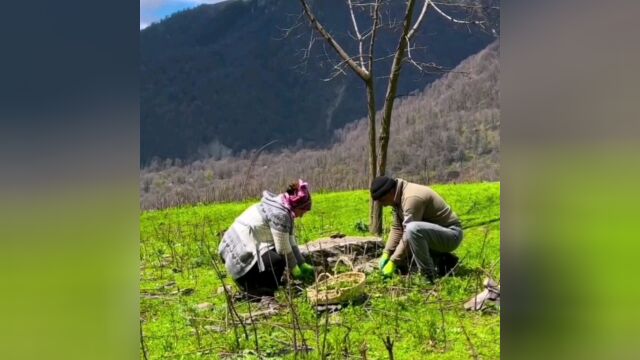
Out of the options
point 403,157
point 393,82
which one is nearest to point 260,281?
point 393,82

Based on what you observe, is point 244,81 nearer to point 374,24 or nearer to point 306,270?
point 374,24

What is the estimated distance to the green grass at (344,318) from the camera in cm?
415

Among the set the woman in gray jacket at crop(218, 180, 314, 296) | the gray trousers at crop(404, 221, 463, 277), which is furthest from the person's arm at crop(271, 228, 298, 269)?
the gray trousers at crop(404, 221, 463, 277)

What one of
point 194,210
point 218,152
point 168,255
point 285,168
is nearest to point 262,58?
point 218,152

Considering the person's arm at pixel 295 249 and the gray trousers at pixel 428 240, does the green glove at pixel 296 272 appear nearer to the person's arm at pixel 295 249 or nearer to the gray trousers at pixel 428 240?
the person's arm at pixel 295 249

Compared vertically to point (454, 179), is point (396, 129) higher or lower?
higher

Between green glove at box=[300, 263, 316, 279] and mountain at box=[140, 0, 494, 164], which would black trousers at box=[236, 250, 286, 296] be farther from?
mountain at box=[140, 0, 494, 164]

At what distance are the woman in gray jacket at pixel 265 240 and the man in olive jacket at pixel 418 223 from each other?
0.70 meters

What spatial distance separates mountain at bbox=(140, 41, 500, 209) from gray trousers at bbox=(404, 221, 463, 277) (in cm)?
501

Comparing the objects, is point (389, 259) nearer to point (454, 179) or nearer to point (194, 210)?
point (194, 210)

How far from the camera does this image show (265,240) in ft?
17.4

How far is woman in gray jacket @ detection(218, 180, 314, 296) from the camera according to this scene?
17.1 ft
